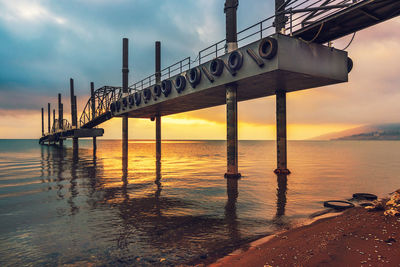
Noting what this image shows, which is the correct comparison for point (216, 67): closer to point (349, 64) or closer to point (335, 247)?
point (349, 64)

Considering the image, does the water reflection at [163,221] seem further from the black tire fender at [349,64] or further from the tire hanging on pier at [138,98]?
the tire hanging on pier at [138,98]

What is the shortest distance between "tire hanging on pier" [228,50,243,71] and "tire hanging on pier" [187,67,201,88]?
500cm

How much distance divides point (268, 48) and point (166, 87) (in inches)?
654

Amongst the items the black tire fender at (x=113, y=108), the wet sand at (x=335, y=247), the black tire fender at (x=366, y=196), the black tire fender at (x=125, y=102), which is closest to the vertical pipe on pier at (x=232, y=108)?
the black tire fender at (x=366, y=196)

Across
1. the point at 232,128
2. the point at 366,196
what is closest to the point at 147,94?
the point at 232,128

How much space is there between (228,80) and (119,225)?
50.0 ft

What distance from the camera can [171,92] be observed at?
103 ft

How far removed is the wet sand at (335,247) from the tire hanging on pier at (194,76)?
19.3 metres

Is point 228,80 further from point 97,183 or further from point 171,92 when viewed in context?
point 97,183

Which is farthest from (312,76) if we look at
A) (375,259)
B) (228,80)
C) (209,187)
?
(375,259)

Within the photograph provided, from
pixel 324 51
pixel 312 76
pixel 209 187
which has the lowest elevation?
pixel 209 187

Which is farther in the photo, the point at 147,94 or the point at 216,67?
the point at 147,94

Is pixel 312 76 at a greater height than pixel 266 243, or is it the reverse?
pixel 312 76

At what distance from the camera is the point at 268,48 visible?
17344 millimetres
